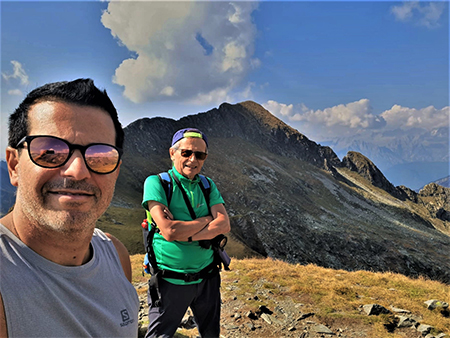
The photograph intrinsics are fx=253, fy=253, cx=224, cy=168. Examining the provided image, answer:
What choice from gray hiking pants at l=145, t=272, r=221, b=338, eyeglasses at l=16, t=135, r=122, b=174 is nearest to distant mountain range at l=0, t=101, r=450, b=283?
gray hiking pants at l=145, t=272, r=221, b=338

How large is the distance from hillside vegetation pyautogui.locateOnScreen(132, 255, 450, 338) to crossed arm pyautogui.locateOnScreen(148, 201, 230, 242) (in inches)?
137

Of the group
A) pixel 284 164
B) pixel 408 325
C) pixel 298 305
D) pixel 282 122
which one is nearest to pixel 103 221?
pixel 298 305

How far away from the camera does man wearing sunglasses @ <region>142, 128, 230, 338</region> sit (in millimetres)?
3289

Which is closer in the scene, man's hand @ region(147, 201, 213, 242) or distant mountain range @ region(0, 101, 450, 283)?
man's hand @ region(147, 201, 213, 242)


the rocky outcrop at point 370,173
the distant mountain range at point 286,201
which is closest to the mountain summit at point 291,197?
the distant mountain range at point 286,201

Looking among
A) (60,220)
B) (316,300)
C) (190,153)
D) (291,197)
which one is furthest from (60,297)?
(291,197)

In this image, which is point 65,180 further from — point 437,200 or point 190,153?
point 437,200

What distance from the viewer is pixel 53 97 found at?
5.30 feet

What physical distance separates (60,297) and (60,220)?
44 centimetres

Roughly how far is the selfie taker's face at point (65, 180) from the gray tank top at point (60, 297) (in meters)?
0.20

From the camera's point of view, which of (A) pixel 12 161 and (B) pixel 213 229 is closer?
(A) pixel 12 161

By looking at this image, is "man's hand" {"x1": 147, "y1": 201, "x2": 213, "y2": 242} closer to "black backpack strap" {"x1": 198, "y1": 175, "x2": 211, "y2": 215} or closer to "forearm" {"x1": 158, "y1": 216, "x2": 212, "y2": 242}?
"forearm" {"x1": 158, "y1": 216, "x2": 212, "y2": 242}

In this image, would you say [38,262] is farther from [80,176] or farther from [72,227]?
[80,176]

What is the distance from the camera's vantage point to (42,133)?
1602 millimetres
